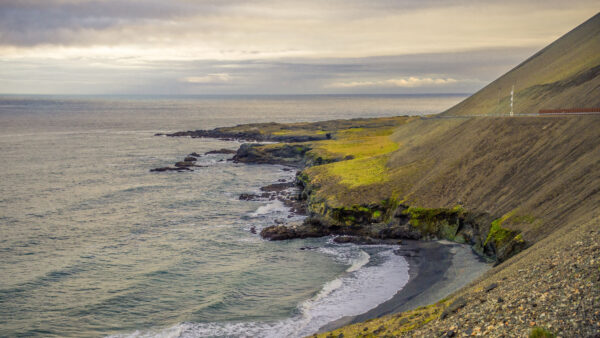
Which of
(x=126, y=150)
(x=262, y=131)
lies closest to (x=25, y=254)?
(x=126, y=150)

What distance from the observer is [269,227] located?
52.7 m

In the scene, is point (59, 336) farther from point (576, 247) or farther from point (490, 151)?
point (490, 151)

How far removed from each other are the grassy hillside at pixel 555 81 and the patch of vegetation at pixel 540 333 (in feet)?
147

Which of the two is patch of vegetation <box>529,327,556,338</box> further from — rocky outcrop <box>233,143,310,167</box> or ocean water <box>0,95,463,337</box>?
rocky outcrop <box>233,143,310,167</box>

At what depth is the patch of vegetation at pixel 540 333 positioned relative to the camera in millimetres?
16656

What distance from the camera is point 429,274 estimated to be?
38156 millimetres

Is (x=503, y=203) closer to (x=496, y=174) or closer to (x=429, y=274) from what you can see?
(x=496, y=174)

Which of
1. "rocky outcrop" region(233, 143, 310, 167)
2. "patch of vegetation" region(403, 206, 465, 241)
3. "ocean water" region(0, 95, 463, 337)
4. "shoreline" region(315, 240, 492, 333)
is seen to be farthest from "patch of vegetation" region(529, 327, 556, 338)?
"rocky outcrop" region(233, 143, 310, 167)

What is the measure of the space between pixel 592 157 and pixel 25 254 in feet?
178

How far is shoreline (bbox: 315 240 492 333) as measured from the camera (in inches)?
1257

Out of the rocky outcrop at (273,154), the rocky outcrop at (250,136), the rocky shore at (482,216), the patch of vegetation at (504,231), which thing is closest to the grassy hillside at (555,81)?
the rocky shore at (482,216)

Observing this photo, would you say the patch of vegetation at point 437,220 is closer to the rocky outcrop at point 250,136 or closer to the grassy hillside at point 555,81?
the grassy hillside at point 555,81

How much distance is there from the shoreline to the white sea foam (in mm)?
791

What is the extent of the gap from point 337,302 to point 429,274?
9031 mm
